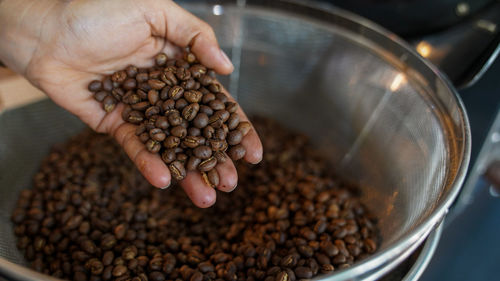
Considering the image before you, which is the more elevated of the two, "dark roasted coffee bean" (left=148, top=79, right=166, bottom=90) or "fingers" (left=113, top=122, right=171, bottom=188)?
"dark roasted coffee bean" (left=148, top=79, right=166, bottom=90)

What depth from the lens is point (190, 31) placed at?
1.75 metres

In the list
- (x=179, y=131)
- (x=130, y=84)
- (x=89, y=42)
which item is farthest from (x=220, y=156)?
(x=89, y=42)

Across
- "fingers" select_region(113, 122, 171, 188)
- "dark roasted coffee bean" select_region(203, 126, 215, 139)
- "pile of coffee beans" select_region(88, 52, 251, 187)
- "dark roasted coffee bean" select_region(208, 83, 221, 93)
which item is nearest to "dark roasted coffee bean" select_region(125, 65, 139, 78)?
"pile of coffee beans" select_region(88, 52, 251, 187)

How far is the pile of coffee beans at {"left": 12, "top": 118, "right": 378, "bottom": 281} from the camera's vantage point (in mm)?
1539

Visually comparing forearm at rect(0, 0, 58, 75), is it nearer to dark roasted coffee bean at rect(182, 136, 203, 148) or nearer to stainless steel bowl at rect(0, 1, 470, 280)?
stainless steel bowl at rect(0, 1, 470, 280)

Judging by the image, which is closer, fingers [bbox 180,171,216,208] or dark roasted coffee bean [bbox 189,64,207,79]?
fingers [bbox 180,171,216,208]

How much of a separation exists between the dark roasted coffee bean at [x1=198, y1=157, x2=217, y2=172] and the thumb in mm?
463

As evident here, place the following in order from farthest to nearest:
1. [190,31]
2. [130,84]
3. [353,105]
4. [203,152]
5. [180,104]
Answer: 1. [353,105]
2. [190,31]
3. [130,84]
4. [180,104]
5. [203,152]

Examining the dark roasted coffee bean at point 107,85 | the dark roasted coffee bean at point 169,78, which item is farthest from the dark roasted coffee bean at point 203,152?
the dark roasted coffee bean at point 107,85

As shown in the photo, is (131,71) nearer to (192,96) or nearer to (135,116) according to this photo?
(135,116)

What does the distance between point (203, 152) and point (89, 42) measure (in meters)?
0.71

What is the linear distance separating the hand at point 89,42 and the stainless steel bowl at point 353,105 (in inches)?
20.4

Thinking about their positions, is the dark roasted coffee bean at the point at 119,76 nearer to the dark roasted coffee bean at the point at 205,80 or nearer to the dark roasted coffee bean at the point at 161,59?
the dark roasted coffee bean at the point at 161,59

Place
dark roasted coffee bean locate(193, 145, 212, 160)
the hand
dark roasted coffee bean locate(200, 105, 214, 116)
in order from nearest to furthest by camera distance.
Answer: dark roasted coffee bean locate(193, 145, 212, 160) < dark roasted coffee bean locate(200, 105, 214, 116) < the hand
